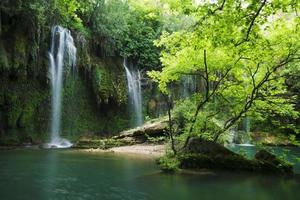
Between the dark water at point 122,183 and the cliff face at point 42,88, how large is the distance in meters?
8.73

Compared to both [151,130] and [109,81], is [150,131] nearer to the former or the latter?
[151,130]

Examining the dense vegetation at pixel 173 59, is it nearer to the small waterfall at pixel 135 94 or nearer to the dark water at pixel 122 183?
the small waterfall at pixel 135 94

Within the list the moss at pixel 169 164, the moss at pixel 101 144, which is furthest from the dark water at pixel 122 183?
the moss at pixel 101 144

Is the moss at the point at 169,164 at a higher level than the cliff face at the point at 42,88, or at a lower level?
lower

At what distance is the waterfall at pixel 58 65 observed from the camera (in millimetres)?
25719

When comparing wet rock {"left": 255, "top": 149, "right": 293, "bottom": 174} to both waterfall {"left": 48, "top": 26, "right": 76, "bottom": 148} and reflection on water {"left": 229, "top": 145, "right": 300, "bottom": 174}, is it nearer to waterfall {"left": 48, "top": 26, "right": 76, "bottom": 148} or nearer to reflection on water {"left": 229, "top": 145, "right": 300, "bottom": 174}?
reflection on water {"left": 229, "top": 145, "right": 300, "bottom": 174}

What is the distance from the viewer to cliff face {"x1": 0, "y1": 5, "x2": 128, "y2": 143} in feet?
74.8

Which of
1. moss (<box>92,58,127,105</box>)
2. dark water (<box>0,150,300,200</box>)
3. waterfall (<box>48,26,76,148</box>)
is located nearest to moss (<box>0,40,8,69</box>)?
waterfall (<box>48,26,76,148</box>)

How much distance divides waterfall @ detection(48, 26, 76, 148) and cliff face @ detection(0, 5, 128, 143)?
1.37 feet

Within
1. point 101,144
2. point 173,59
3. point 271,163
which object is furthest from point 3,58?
point 271,163

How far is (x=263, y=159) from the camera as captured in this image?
47.6 ft

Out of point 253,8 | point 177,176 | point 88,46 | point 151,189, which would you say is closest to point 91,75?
point 88,46

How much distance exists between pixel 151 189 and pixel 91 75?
1819cm

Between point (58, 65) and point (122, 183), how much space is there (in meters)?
16.1
